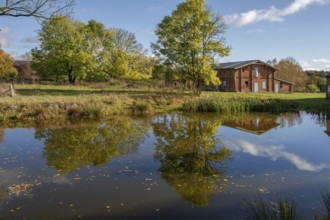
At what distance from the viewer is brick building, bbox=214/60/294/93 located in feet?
143

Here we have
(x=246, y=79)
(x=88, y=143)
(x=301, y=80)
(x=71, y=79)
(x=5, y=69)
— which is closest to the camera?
(x=88, y=143)

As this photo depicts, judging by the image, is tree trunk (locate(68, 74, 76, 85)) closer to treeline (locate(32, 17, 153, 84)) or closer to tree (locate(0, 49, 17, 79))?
treeline (locate(32, 17, 153, 84))

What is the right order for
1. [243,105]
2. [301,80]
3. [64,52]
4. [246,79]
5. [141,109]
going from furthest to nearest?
[301,80], [246,79], [64,52], [243,105], [141,109]

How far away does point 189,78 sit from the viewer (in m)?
28.5

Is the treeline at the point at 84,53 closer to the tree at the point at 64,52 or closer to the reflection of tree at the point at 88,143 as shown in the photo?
the tree at the point at 64,52

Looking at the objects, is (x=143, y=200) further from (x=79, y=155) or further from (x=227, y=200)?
(x=79, y=155)

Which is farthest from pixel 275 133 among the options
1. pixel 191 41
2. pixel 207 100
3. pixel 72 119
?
pixel 191 41

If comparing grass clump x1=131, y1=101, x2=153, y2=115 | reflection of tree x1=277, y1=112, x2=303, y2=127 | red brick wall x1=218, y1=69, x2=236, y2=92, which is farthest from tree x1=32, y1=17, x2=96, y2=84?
reflection of tree x1=277, y1=112, x2=303, y2=127

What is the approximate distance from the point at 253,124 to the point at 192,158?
28.5 ft

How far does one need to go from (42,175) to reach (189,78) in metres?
21.9

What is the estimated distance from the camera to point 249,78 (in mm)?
44562

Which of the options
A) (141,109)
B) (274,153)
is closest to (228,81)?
(141,109)

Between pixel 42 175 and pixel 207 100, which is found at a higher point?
pixel 207 100

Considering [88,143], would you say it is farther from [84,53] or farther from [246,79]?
[246,79]
